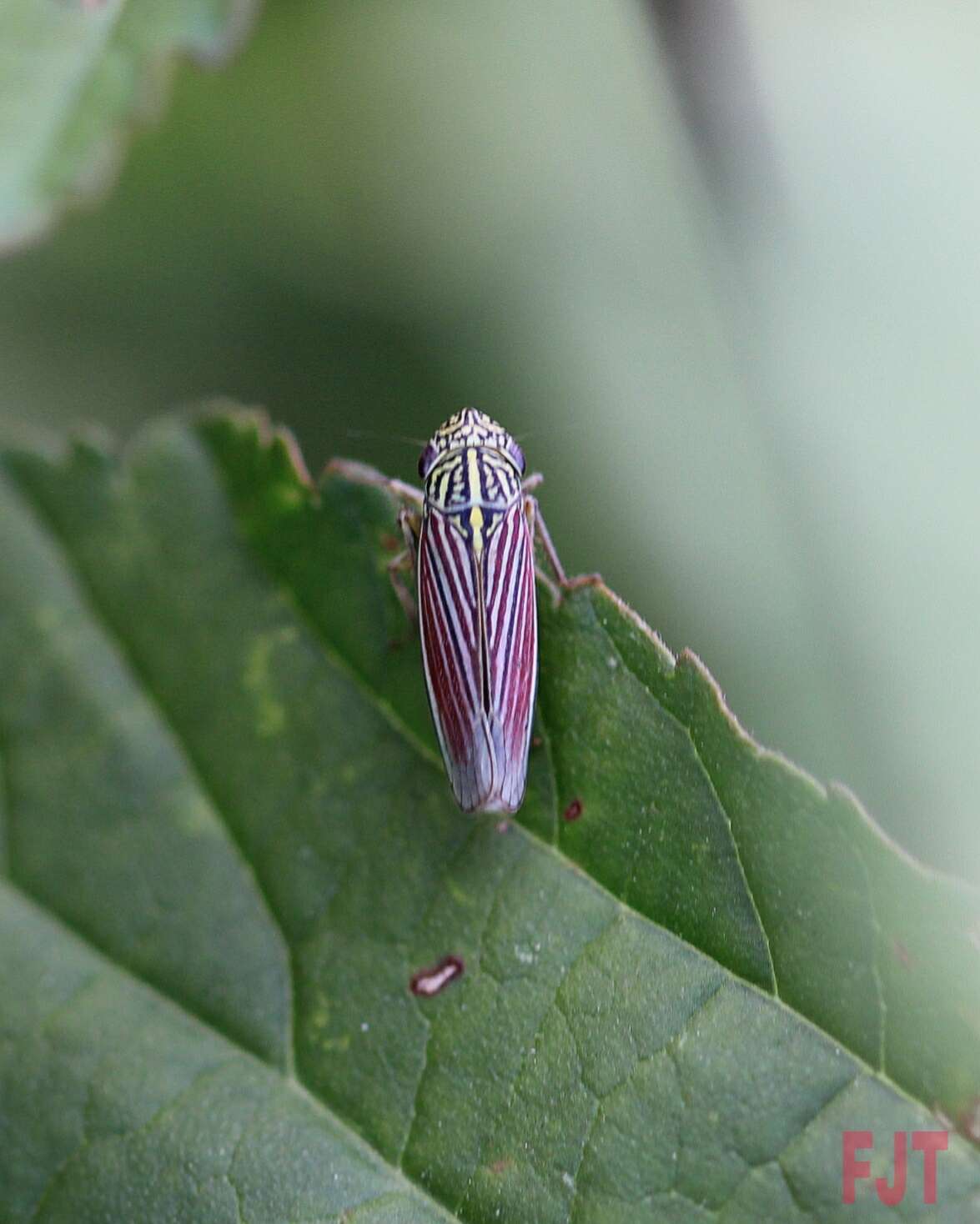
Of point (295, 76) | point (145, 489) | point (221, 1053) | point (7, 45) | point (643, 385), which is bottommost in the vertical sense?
point (221, 1053)

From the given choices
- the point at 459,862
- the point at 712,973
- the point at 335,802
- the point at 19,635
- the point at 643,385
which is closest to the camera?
the point at 712,973

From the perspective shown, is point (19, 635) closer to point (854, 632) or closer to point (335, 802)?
point (335, 802)

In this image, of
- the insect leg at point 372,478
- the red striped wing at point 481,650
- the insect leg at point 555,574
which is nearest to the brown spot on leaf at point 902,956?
the red striped wing at point 481,650

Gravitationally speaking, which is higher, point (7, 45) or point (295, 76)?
point (7, 45)

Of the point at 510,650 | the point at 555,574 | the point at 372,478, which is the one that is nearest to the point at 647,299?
the point at 372,478

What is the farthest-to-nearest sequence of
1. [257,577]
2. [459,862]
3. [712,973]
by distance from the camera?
[257,577] < [459,862] < [712,973]

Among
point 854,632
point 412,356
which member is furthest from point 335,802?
point 412,356
